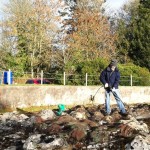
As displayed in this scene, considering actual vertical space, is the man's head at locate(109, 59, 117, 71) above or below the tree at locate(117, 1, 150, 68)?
below

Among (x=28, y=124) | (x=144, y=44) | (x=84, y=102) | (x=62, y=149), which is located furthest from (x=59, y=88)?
(x=144, y=44)

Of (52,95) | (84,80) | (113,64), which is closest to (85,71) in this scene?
(84,80)

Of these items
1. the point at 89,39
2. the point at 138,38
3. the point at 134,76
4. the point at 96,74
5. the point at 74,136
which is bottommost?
the point at 74,136

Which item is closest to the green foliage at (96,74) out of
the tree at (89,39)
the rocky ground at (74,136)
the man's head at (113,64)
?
the tree at (89,39)

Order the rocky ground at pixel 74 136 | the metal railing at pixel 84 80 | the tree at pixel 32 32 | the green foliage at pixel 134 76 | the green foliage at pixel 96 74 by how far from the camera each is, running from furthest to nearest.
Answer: the tree at pixel 32 32 → the green foliage at pixel 134 76 → the green foliage at pixel 96 74 → the metal railing at pixel 84 80 → the rocky ground at pixel 74 136

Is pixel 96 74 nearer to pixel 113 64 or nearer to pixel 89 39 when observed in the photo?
pixel 89 39

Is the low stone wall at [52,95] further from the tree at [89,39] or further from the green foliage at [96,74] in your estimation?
the tree at [89,39]

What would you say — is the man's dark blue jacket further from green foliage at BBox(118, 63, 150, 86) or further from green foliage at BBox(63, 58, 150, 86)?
green foliage at BBox(118, 63, 150, 86)

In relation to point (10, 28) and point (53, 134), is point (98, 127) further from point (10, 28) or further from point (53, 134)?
point (10, 28)

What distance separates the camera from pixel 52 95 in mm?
25156

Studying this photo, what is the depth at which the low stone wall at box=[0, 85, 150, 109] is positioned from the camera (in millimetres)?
22766

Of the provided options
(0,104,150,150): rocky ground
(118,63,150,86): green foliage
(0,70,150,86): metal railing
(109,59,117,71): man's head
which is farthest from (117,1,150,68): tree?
(0,104,150,150): rocky ground

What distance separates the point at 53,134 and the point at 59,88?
1218 centimetres

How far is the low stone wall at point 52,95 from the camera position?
74.7 ft
